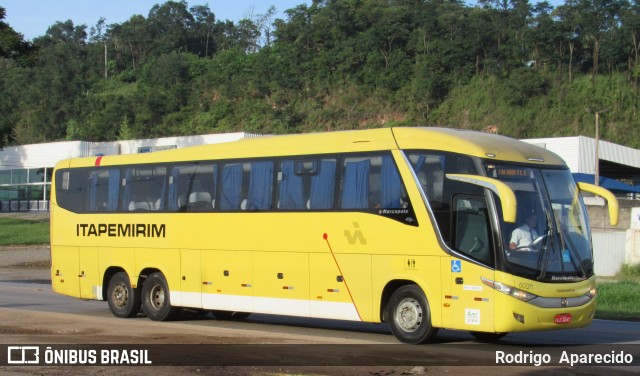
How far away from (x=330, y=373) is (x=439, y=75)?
79.9m

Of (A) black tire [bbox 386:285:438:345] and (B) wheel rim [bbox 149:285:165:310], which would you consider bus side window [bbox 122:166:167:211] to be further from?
(A) black tire [bbox 386:285:438:345]

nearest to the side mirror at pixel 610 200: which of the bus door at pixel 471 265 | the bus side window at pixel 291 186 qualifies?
the bus door at pixel 471 265

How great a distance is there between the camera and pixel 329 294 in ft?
52.5

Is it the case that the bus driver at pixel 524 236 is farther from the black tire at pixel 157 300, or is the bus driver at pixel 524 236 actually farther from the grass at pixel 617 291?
the grass at pixel 617 291

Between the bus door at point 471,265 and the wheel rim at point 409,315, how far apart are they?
70 cm

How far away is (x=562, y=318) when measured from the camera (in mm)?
13688

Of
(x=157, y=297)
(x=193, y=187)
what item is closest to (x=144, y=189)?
(x=193, y=187)

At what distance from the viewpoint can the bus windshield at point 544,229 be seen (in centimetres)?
1359

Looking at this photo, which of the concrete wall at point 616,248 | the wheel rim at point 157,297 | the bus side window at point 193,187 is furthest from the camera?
the concrete wall at point 616,248

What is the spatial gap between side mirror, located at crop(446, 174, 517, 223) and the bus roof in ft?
1.40

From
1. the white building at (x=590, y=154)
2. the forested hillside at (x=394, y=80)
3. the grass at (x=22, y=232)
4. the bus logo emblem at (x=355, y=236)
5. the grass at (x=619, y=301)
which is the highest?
the forested hillside at (x=394, y=80)

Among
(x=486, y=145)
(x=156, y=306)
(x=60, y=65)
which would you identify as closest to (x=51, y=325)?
(x=156, y=306)

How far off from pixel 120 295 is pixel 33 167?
58695mm

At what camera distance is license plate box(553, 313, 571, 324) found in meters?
13.6
